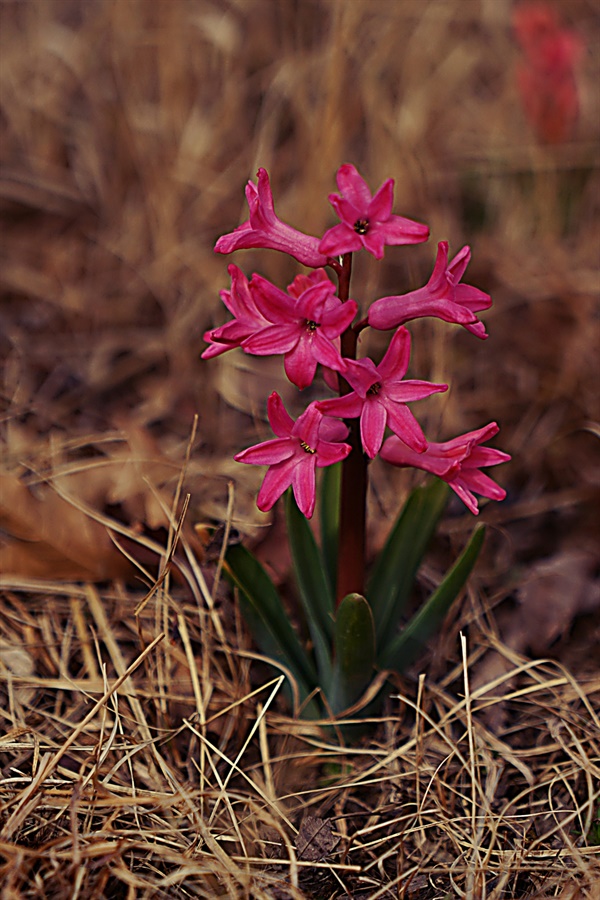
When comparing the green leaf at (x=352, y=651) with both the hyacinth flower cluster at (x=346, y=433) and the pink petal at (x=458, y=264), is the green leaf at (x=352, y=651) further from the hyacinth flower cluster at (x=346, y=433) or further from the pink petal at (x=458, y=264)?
the pink petal at (x=458, y=264)

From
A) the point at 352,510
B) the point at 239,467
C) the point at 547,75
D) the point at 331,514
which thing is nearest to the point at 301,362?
the point at 352,510

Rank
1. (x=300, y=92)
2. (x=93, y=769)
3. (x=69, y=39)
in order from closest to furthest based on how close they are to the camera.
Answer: (x=93, y=769) → (x=300, y=92) → (x=69, y=39)

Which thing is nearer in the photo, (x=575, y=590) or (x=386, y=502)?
(x=575, y=590)

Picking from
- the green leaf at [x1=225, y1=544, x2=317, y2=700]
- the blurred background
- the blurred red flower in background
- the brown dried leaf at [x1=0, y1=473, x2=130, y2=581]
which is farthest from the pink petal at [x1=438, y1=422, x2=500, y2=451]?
the blurred red flower in background

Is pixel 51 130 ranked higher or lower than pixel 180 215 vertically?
→ higher

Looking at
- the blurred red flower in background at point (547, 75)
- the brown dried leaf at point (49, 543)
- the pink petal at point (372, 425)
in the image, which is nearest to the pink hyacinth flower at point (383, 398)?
the pink petal at point (372, 425)

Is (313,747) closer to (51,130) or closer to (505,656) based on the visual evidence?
(505,656)

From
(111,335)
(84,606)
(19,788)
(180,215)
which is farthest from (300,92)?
(19,788)

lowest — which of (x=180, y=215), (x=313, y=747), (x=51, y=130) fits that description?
(x=313, y=747)
